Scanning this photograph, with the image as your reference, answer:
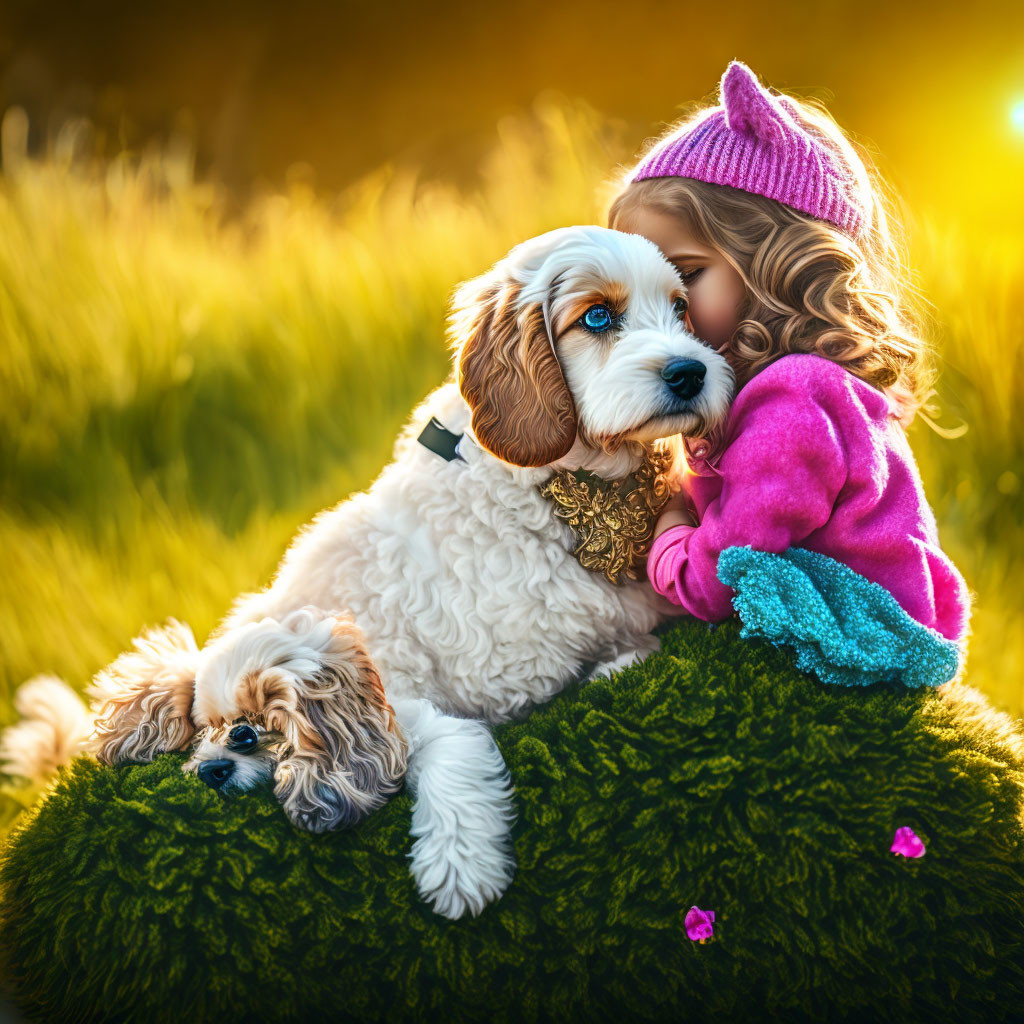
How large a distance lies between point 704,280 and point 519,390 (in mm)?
700

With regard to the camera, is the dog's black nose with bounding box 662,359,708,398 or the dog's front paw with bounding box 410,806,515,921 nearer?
the dog's front paw with bounding box 410,806,515,921

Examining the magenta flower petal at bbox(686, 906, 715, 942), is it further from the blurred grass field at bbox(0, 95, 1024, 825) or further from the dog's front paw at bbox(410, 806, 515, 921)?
the blurred grass field at bbox(0, 95, 1024, 825)

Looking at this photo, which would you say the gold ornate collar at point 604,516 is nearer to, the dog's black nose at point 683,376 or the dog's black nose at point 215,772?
the dog's black nose at point 683,376

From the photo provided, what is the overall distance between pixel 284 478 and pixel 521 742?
2.17 meters

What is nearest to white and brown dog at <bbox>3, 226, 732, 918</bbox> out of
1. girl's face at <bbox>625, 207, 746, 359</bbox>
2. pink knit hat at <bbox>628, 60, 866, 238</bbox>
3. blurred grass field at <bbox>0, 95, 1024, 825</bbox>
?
girl's face at <bbox>625, 207, 746, 359</bbox>

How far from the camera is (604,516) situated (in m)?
2.46

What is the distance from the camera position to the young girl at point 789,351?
2.19 meters

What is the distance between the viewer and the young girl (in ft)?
7.19

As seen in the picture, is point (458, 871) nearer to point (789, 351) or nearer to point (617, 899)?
point (617, 899)

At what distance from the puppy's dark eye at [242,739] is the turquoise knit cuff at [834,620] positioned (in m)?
1.17

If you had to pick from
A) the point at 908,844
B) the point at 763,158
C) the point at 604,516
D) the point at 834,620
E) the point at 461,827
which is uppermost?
the point at 763,158

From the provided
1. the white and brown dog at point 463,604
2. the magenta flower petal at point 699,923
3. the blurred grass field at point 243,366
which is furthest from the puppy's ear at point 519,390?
the blurred grass field at point 243,366

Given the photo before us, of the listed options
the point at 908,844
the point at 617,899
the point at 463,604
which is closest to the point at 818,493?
the point at 908,844

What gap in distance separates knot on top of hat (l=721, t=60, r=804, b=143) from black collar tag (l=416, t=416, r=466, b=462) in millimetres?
1139
